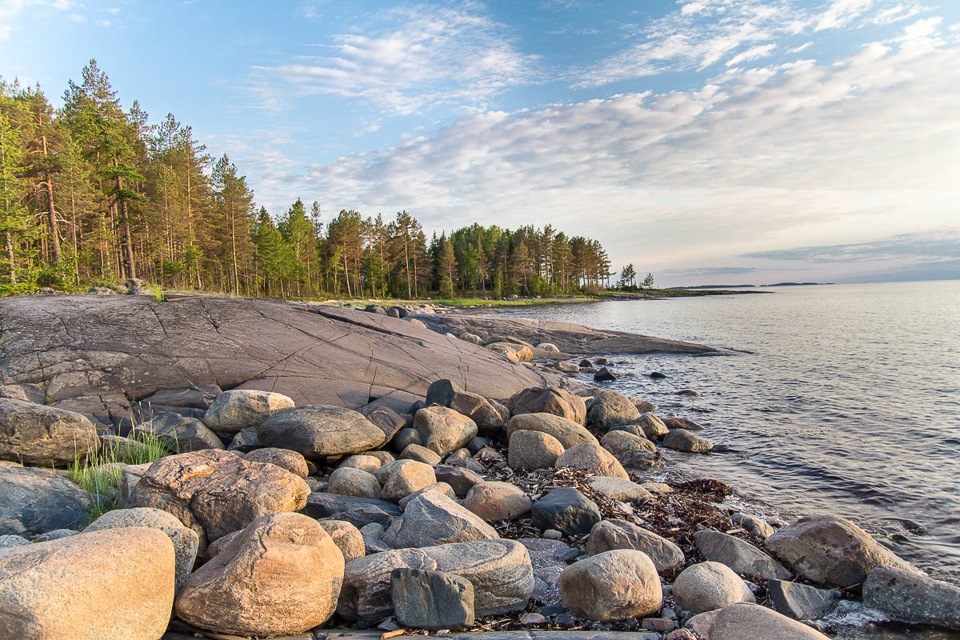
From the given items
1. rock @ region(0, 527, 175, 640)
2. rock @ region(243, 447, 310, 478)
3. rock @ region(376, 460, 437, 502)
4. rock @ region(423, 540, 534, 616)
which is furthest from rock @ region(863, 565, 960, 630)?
rock @ region(243, 447, 310, 478)

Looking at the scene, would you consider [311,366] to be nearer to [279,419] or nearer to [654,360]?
[279,419]

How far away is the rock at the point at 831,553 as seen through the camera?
571 centimetres

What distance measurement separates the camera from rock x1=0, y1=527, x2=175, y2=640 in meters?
2.98

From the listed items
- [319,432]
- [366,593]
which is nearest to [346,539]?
[366,593]

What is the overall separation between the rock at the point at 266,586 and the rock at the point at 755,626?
9.98 feet

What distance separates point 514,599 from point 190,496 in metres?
3.27

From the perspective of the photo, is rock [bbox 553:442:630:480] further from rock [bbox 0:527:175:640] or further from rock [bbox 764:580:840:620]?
rock [bbox 0:527:175:640]

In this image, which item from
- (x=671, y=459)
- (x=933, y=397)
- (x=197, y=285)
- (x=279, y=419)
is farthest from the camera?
(x=197, y=285)

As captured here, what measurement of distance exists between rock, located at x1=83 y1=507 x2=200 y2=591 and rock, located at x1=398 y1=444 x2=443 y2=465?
4688mm

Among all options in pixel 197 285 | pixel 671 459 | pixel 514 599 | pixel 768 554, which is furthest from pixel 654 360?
pixel 197 285

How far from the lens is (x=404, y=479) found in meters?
7.16

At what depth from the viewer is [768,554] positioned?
625 centimetres

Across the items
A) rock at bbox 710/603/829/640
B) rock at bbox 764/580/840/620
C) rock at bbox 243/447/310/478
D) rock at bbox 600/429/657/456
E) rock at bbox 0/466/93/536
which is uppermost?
rock at bbox 0/466/93/536

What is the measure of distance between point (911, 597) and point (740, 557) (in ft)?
4.96
